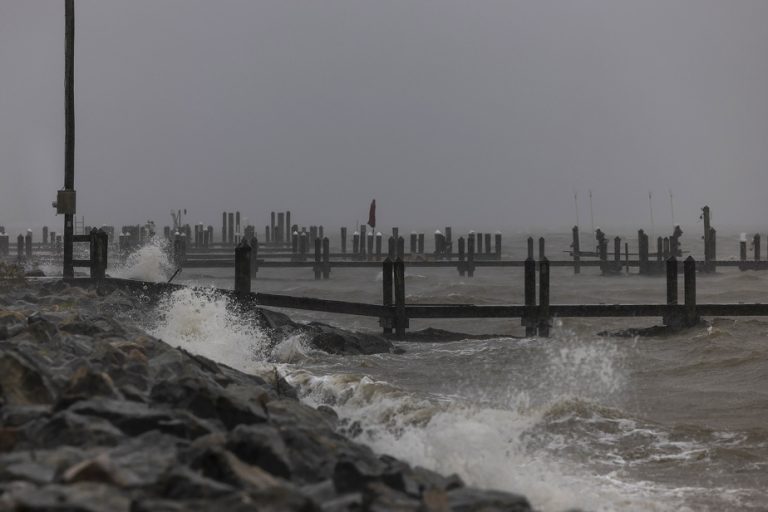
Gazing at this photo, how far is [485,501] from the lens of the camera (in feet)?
15.8

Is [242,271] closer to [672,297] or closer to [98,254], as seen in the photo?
[98,254]

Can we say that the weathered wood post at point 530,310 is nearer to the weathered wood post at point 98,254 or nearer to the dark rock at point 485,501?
the weathered wood post at point 98,254

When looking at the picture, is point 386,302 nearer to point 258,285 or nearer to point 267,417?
point 267,417

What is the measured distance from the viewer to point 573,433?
1019 cm

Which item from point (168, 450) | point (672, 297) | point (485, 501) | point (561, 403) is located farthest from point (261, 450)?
point (672, 297)

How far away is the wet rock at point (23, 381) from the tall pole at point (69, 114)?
12.8m

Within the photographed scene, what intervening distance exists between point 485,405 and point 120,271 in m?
20.6

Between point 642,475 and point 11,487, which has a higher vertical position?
point 11,487

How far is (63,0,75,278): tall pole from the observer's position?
1884 cm

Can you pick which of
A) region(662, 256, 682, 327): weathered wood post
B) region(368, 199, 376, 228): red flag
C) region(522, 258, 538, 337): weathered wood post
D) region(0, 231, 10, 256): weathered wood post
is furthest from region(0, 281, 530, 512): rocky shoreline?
region(0, 231, 10, 256): weathered wood post

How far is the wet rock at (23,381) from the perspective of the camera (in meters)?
6.19

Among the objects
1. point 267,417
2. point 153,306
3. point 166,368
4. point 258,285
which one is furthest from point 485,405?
point 258,285

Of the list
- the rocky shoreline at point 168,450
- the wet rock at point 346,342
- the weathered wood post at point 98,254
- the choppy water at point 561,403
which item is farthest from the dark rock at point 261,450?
the weathered wood post at point 98,254

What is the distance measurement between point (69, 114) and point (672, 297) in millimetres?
11865
